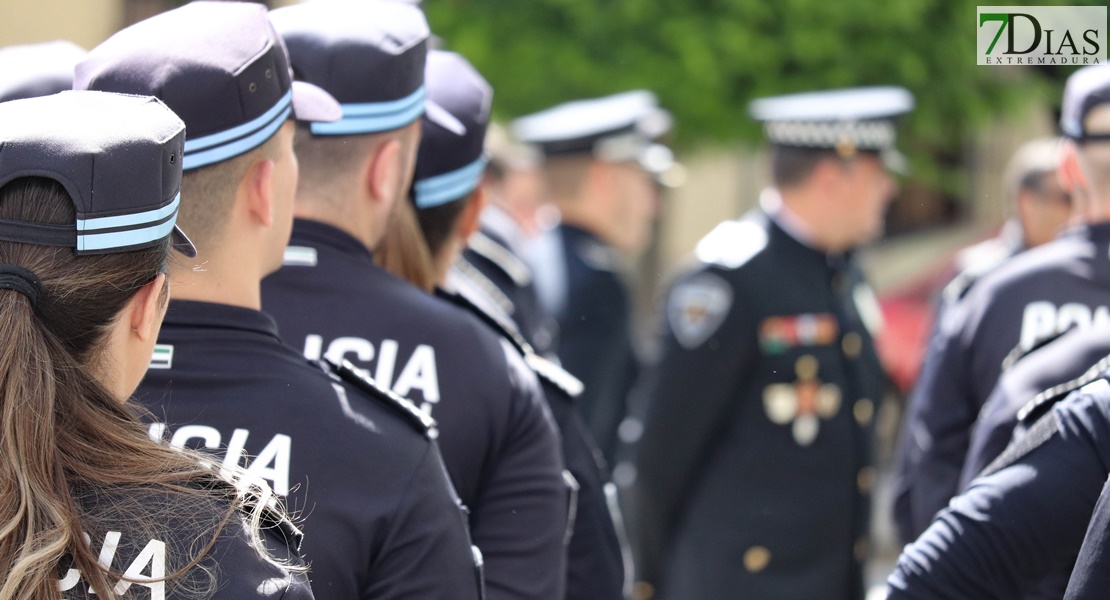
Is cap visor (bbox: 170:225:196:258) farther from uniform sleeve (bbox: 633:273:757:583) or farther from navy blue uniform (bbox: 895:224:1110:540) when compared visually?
uniform sleeve (bbox: 633:273:757:583)

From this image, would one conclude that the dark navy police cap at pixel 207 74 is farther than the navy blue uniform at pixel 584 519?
No

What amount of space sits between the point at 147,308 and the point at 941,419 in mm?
2145

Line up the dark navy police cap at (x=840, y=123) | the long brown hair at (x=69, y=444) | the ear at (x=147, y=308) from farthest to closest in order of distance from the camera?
the dark navy police cap at (x=840, y=123) < the ear at (x=147, y=308) < the long brown hair at (x=69, y=444)

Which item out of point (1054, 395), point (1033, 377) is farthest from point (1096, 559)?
point (1033, 377)

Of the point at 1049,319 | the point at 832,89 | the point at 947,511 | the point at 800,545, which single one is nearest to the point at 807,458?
the point at 800,545

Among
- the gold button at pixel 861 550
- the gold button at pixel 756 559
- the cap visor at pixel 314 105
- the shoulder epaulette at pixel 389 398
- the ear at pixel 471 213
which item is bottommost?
the gold button at pixel 861 550

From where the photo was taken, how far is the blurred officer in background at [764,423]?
3.78m

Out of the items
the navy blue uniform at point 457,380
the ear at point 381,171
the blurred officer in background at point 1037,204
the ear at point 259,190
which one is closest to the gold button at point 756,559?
the blurred officer in background at point 1037,204

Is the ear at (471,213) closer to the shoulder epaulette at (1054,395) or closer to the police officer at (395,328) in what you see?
the police officer at (395,328)

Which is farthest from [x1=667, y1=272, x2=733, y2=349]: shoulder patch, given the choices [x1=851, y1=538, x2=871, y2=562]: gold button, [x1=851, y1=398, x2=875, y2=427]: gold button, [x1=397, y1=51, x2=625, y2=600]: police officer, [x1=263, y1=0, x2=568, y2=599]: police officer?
[x1=263, y1=0, x2=568, y2=599]: police officer

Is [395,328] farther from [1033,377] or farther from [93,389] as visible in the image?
[1033,377]

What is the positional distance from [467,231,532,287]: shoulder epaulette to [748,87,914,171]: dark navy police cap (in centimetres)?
95

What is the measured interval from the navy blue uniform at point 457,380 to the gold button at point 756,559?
1811 mm

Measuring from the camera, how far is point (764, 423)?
3.79 meters
